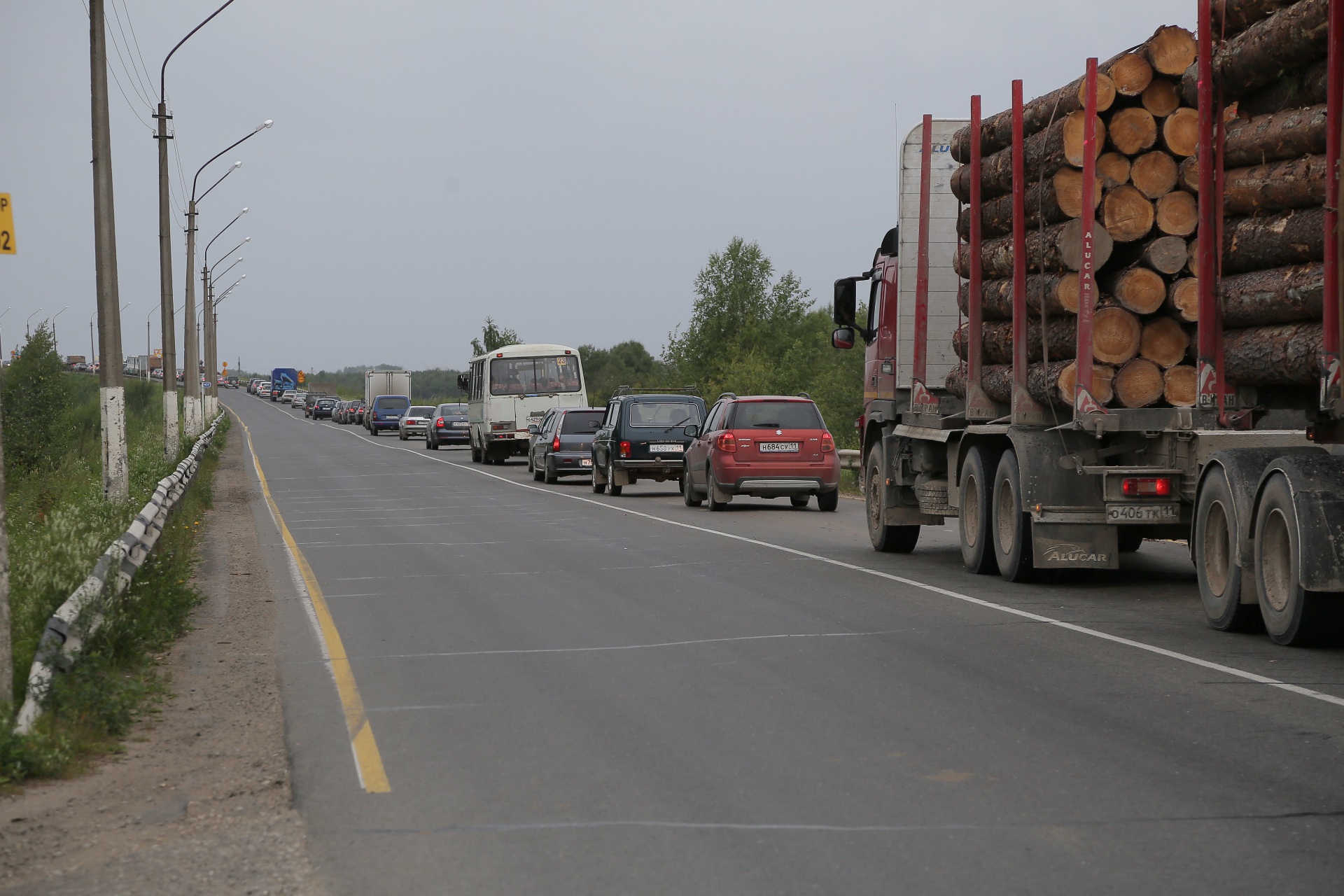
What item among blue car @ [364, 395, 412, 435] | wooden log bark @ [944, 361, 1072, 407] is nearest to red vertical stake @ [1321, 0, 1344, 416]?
wooden log bark @ [944, 361, 1072, 407]

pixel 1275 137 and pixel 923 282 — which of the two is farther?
pixel 923 282

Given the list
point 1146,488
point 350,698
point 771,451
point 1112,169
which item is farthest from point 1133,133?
point 771,451

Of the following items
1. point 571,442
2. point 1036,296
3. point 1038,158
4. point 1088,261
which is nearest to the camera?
point 1088,261

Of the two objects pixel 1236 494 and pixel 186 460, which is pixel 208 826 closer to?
pixel 1236 494

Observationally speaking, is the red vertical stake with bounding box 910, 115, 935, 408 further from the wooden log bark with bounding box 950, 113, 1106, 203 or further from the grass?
the grass

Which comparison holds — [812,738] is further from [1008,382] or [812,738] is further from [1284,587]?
[1008,382]

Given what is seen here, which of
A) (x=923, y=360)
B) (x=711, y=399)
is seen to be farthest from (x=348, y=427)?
(x=923, y=360)

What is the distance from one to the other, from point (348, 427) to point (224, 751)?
83.4 meters

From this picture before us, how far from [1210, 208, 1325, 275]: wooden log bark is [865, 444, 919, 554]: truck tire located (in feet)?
20.6

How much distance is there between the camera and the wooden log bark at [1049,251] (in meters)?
11.5

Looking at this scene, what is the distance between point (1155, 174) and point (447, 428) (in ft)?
152

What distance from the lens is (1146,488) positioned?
11273 millimetres

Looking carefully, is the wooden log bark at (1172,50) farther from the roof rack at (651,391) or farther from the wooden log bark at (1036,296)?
the roof rack at (651,391)

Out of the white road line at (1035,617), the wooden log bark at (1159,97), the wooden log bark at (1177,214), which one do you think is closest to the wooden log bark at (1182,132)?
the wooden log bark at (1159,97)
